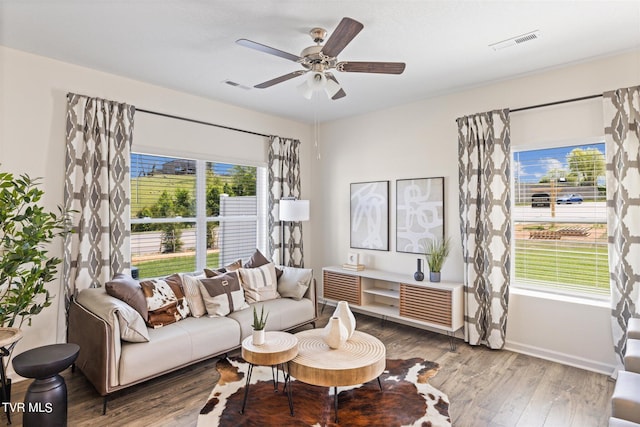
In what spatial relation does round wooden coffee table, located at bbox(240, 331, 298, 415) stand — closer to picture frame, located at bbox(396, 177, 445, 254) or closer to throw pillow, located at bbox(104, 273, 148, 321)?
throw pillow, located at bbox(104, 273, 148, 321)

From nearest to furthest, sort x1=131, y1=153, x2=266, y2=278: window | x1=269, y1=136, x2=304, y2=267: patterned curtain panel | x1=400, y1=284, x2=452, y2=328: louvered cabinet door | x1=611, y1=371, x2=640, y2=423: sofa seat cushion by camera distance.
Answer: x1=611, y1=371, x2=640, y2=423: sofa seat cushion < x1=400, y1=284, x2=452, y2=328: louvered cabinet door < x1=131, y1=153, x2=266, y2=278: window < x1=269, y1=136, x2=304, y2=267: patterned curtain panel

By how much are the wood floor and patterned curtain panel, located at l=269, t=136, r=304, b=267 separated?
1913 millimetres

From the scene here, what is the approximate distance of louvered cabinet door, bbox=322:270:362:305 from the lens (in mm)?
4465

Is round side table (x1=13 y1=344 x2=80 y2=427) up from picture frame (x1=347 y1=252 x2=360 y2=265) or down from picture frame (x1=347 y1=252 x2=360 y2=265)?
down

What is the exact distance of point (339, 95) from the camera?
3.01 m

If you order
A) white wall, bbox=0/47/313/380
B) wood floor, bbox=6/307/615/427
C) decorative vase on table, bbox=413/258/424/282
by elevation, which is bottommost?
wood floor, bbox=6/307/615/427

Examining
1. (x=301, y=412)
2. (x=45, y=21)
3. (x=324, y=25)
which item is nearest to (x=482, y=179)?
(x=324, y=25)

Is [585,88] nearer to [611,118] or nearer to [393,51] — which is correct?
[611,118]

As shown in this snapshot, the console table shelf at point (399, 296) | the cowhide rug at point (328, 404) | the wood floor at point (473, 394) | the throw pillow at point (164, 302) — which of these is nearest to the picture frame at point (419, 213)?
the console table shelf at point (399, 296)

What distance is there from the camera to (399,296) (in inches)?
162

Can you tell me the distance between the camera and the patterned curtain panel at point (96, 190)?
3193mm

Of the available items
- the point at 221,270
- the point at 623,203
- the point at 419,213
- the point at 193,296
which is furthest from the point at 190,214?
the point at 623,203

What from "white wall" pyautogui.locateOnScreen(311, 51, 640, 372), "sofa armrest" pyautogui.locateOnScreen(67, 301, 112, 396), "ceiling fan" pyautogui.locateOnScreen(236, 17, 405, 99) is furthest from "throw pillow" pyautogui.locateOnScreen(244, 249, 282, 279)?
"ceiling fan" pyautogui.locateOnScreen(236, 17, 405, 99)

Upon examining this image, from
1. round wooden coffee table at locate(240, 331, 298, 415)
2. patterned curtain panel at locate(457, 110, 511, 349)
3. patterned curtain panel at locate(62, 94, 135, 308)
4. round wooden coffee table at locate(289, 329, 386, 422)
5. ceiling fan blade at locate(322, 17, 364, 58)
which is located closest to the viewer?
ceiling fan blade at locate(322, 17, 364, 58)
